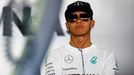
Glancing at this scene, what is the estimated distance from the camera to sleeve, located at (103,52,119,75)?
4.88 ft

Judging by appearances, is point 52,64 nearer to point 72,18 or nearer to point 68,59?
point 68,59

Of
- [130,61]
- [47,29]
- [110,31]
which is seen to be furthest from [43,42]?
[130,61]

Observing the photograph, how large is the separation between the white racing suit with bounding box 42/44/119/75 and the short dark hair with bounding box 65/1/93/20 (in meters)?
0.19

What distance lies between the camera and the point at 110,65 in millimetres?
1502

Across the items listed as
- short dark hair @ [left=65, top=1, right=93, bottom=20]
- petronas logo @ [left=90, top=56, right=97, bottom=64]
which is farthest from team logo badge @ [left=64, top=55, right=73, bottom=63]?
short dark hair @ [left=65, top=1, right=93, bottom=20]

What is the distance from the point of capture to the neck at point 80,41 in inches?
63.6

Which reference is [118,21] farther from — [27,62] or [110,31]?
[27,62]

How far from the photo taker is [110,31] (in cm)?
166

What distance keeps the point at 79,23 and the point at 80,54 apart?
17 cm

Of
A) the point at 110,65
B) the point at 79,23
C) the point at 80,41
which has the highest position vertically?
the point at 79,23

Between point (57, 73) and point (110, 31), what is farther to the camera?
point (110, 31)

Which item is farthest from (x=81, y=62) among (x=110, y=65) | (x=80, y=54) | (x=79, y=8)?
(x=79, y=8)

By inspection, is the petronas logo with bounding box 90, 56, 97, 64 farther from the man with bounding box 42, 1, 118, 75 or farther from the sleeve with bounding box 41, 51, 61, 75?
the sleeve with bounding box 41, 51, 61, 75

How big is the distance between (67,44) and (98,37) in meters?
0.18
